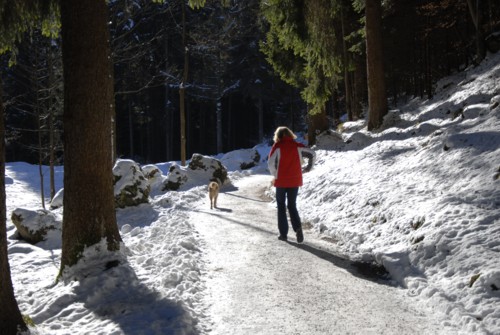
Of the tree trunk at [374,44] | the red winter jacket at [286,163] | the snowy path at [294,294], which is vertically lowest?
the snowy path at [294,294]

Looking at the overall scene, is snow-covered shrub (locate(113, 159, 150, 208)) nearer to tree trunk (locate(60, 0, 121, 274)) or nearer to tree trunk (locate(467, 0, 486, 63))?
tree trunk (locate(60, 0, 121, 274))

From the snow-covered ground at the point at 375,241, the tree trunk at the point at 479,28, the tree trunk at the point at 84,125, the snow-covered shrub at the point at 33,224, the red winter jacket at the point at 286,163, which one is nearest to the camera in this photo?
the snow-covered ground at the point at 375,241

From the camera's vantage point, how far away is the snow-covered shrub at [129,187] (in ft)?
38.6

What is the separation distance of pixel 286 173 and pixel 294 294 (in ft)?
8.94

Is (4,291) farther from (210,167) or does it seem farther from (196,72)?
(196,72)

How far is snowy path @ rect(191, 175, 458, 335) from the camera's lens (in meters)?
3.99

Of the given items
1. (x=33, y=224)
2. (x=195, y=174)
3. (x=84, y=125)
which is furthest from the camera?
(x=195, y=174)

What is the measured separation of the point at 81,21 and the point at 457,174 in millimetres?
6455

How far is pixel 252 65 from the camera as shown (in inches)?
1539

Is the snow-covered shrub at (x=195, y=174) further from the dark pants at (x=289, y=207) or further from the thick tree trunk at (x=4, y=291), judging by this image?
the thick tree trunk at (x=4, y=291)

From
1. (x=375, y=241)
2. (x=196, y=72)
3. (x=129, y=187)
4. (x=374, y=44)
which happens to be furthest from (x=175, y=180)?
(x=196, y=72)

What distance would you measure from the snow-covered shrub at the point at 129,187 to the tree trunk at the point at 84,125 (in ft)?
19.9

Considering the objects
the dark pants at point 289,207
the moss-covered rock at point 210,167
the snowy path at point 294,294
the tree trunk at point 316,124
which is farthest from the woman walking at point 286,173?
the tree trunk at point 316,124

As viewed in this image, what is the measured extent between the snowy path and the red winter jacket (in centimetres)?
113
